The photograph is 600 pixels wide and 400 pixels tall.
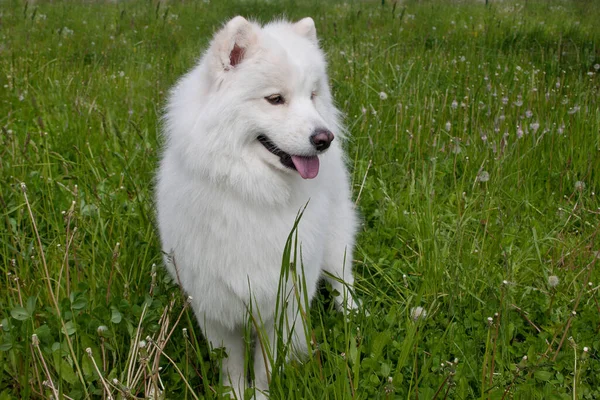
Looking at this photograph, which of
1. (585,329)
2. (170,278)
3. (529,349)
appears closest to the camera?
(529,349)

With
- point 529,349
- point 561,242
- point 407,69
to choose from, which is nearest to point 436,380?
point 529,349

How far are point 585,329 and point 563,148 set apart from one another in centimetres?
157

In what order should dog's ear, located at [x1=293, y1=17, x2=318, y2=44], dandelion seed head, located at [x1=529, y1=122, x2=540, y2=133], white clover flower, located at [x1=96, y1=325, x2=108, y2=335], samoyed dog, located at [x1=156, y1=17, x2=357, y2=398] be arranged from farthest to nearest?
dandelion seed head, located at [x1=529, y1=122, x2=540, y2=133] → dog's ear, located at [x1=293, y1=17, x2=318, y2=44] → samoyed dog, located at [x1=156, y1=17, x2=357, y2=398] → white clover flower, located at [x1=96, y1=325, x2=108, y2=335]

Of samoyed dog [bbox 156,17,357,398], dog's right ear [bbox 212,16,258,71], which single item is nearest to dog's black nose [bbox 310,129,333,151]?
samoyed dog [bbox 156,17,357,398]

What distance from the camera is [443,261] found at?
8.11 feet

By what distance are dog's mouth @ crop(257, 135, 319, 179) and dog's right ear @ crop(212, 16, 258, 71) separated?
30 centimetres

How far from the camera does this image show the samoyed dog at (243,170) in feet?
6.40

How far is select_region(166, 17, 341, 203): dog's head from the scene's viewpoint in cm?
194

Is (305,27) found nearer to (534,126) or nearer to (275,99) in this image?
(275,99)

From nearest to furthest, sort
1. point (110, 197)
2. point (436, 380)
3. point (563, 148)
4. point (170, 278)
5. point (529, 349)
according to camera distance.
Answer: point (436, 380)
point (529, 349)
point (170, 278)
point (110, 197)
point (563, 148)

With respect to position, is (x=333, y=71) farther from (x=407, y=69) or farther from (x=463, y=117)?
(x=463, y=117)

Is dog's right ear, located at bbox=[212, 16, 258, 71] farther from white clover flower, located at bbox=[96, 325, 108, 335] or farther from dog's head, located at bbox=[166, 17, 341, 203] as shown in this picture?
white clover flower, located at bbox=[96, 325, 108, 335]

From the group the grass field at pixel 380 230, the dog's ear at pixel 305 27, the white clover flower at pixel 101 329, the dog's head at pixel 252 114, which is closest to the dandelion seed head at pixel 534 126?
the grass field at pixel 380 230

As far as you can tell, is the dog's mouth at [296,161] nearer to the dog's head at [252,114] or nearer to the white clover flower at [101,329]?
the dog's head at [252,114]
